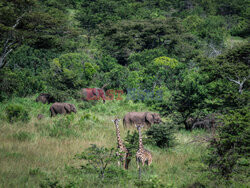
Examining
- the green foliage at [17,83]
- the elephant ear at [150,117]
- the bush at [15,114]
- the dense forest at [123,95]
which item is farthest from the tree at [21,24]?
the elephant ear at [150,117]

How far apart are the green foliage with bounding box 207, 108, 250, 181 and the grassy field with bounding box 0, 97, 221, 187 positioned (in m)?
0.38

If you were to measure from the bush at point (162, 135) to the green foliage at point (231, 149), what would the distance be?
10.3ft

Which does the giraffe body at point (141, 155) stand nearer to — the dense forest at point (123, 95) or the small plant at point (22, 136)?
the dense forest at point (123, 95)

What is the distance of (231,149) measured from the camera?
5.43 metres

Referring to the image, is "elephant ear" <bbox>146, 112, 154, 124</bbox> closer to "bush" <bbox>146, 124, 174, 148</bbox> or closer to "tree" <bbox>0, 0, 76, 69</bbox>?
"bush" <bbox>146, 124, 174, 148</bbox>

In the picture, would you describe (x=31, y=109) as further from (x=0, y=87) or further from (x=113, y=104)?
(x=113, y=104)

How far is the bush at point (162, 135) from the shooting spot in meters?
8.98

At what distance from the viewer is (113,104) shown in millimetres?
18109

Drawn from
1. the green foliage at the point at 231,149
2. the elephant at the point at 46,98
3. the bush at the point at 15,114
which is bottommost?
A: the elephant at the point at 46,98

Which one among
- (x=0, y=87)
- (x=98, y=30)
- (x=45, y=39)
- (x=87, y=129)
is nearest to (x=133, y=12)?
(x=98, y=30)

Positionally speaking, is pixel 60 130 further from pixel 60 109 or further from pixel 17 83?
pixel 17 83

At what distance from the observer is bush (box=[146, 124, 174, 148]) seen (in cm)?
898

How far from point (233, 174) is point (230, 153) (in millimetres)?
431

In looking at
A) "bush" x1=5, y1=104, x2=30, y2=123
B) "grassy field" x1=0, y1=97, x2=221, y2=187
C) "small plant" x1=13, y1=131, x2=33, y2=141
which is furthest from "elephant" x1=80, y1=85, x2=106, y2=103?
"small plant" x1=13, y1=131, x2=33, y2=141
